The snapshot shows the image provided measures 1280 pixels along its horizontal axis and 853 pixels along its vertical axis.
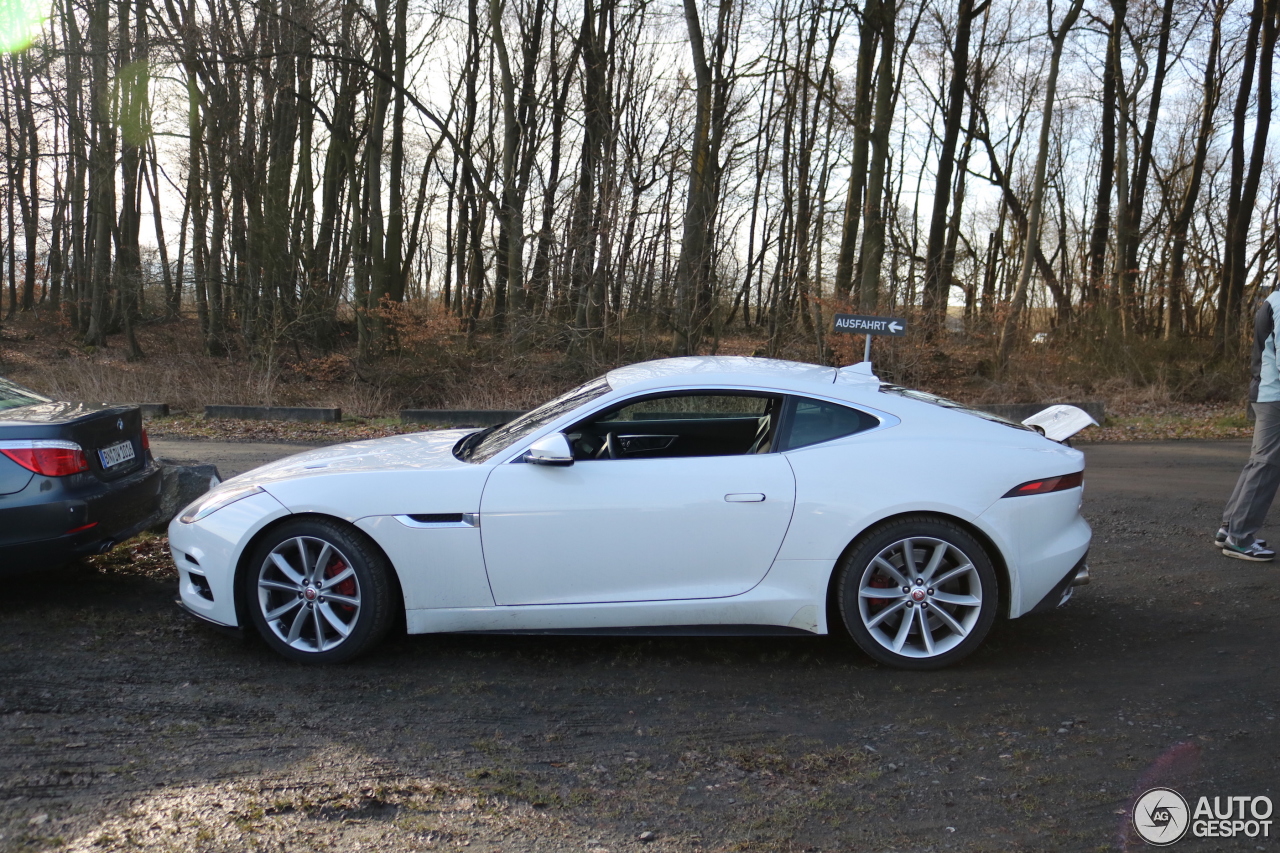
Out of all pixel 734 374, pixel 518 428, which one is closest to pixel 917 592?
pixel 734 374

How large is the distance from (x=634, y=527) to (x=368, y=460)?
140 cm

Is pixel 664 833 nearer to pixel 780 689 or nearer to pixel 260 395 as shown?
pixel 780 689

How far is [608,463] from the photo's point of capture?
14.2 feet

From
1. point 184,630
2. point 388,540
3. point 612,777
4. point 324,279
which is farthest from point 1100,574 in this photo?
point 324,279

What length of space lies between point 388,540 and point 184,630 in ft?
4.84

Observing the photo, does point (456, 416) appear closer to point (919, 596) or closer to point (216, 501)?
point (216, 501)

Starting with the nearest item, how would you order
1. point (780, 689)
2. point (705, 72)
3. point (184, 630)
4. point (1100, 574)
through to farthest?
1. point (780, 689)
2. point (184, 630)
3. point (1100, 574)
4. point (705, 72)

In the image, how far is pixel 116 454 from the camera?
5551mm

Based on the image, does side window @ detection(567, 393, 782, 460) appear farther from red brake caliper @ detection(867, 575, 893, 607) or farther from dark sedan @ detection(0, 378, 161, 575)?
dark sedan @ detection(0, 378, 161, 575)

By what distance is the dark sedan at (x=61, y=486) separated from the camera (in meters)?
4.92

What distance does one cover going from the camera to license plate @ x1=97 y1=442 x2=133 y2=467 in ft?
17.7

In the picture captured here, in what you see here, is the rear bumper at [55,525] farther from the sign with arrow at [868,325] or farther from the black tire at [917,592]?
the sign with arrow at [868,325]

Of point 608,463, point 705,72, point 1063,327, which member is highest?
point 705,72

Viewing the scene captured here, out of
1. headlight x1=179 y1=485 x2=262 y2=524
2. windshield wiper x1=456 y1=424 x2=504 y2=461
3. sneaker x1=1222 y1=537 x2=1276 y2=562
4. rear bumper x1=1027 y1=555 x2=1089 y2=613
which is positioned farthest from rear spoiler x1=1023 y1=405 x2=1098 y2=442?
headlight x1=179 y1=485 x2=262 y2=524
